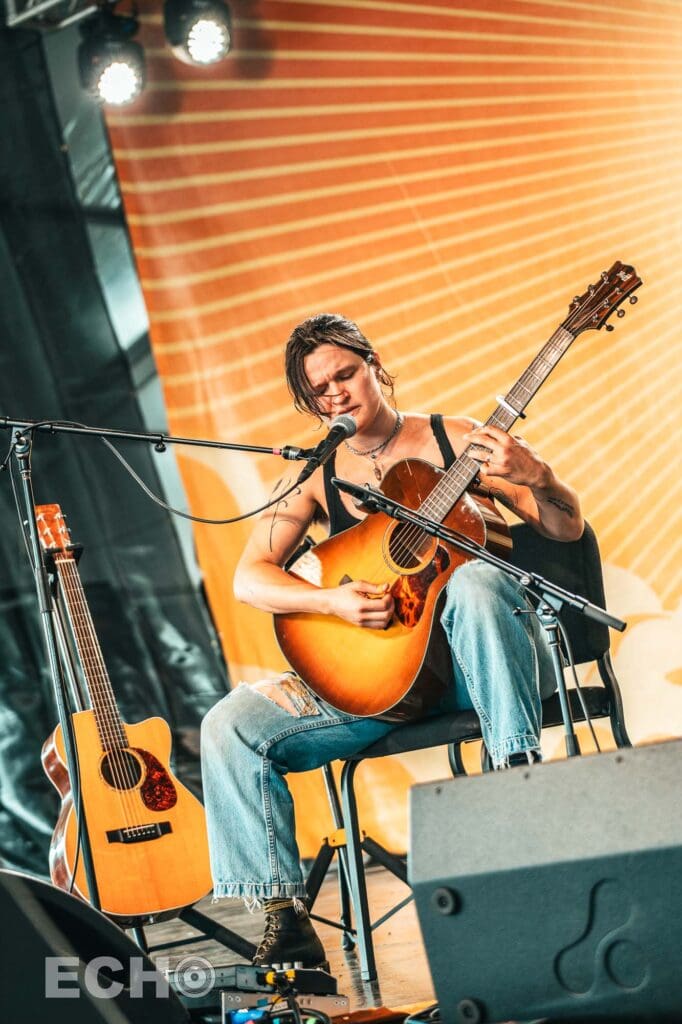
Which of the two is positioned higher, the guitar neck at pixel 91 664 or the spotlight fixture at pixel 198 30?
the spotlight fixture at pixel 198 30

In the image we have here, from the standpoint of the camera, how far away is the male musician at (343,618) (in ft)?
7.14

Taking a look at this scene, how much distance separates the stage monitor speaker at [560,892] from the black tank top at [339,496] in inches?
50.8

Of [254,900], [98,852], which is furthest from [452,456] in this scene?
[98,852]

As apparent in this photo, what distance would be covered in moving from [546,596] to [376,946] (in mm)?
1094

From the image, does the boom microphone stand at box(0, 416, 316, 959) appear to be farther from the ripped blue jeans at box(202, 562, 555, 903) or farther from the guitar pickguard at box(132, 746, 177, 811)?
the guitar pickguard at box(132, 746, 177, 811)

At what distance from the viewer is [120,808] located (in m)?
2.73

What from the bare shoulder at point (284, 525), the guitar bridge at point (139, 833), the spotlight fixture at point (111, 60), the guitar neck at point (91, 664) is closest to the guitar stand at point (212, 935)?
the guitar bridge at point (139, 833)

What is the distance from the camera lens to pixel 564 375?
3584mm

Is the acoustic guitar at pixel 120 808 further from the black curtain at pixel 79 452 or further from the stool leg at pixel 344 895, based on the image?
the black curtain at pixel 79 452

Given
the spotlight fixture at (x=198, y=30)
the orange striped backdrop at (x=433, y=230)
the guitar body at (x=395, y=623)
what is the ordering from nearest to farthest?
the guitar body at (x=395, y=623) < the orange striped backdrop at (x=433, y=230) < the spotlight fixture at (x=198, y=30)

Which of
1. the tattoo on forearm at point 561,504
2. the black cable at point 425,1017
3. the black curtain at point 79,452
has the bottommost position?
the black cable at point 425,1017

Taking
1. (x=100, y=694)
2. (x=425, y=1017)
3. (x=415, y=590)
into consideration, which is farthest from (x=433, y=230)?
(x=425, y=1017)

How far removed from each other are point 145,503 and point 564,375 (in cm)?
157

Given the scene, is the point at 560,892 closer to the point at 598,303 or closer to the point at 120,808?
the point at 598,303
